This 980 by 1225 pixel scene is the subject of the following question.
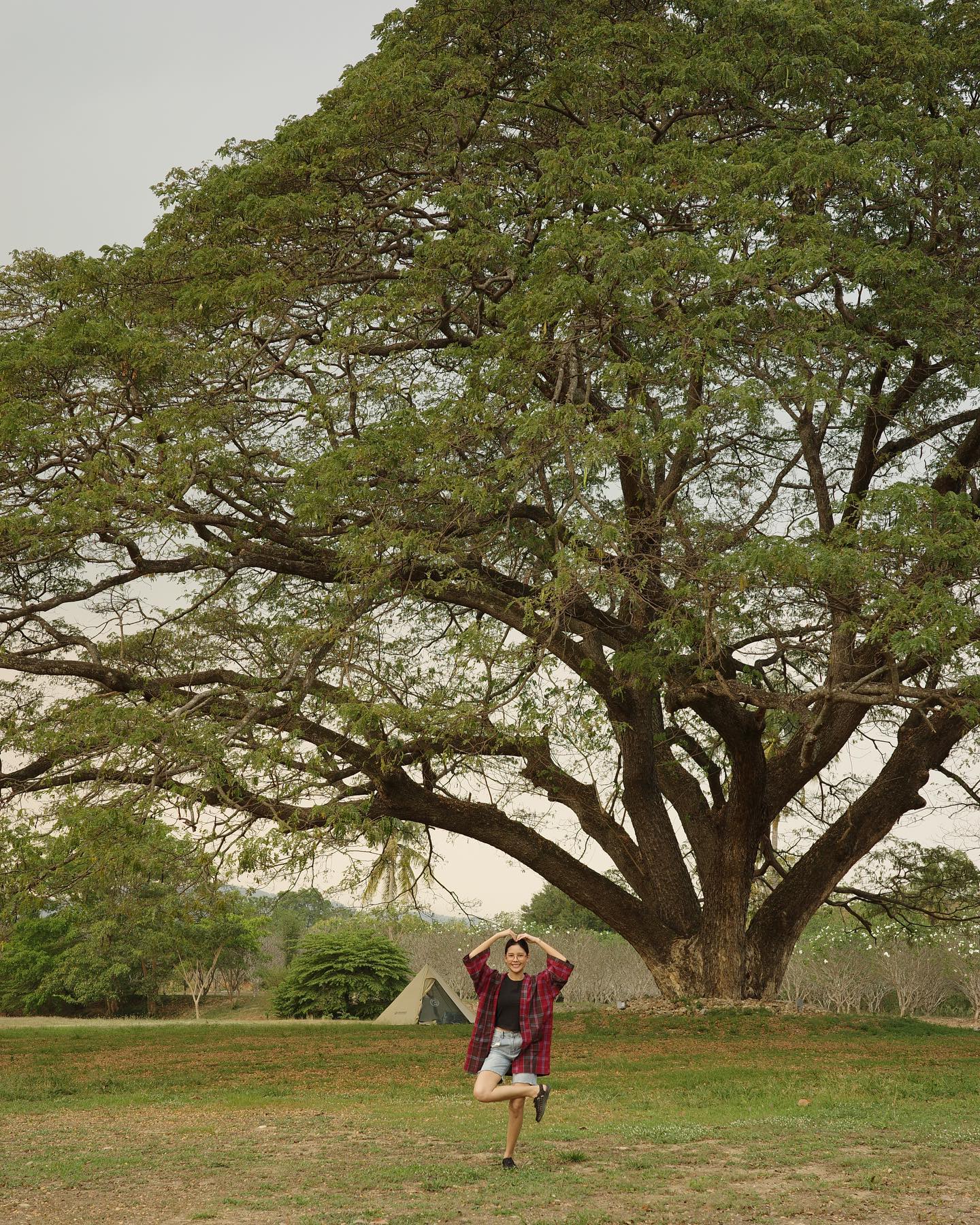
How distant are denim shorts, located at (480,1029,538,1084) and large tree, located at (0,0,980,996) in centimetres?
452

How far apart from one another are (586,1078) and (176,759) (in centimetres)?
451

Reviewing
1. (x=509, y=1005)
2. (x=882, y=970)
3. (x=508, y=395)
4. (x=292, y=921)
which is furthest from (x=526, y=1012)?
(x=292, y=921)

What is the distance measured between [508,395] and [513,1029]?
675cm

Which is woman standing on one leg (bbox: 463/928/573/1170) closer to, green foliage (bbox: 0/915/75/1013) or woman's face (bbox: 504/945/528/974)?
woman's face (bbox: 504/945/528/974)

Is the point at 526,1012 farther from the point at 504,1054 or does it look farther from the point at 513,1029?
the point at 504,1054

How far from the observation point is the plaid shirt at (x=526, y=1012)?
236 inches

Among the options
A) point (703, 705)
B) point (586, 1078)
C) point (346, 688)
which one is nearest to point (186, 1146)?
point (586, 1078)

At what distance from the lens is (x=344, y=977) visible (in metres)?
25.0

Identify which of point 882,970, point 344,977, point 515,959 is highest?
point 515,959

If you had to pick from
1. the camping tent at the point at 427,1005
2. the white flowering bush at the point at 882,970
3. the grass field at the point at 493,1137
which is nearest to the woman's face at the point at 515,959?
the grass field at the point at 493,1137

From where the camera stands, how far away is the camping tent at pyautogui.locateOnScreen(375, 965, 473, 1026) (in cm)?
2136

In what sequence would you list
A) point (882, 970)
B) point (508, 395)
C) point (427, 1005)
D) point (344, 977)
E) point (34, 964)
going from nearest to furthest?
point (508, 395) → point (427, 1005) → point (344, 977) → point (882, 970) → point (34, 964)

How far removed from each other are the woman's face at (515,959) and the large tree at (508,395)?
Answer: 4424 millimetres

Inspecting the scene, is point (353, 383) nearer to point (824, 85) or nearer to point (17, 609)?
point (17, 609)
